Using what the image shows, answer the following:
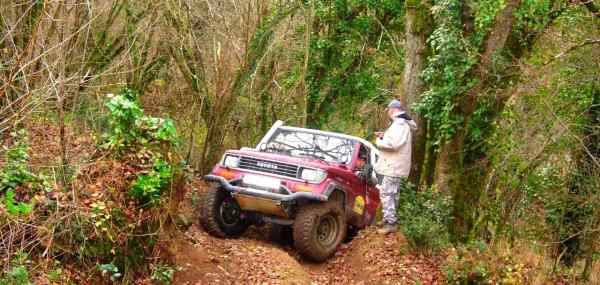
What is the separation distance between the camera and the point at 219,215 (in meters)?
10.4

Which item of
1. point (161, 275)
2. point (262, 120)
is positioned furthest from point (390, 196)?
point (262, 120)

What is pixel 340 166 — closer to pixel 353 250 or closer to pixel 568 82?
pixel 353 250

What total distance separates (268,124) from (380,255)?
7.01 metres

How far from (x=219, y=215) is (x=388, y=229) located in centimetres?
246

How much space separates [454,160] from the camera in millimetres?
11305

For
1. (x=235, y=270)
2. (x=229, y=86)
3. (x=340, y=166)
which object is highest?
(x=229, y=86)

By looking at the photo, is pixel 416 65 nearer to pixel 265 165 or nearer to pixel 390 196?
pixel 390 196

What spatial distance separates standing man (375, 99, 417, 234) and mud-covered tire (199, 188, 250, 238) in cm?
213

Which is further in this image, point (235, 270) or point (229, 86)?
point (229, 86)

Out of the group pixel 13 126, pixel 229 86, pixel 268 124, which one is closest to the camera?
pixel 13 126

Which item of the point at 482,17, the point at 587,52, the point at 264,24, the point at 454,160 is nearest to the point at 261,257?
the point at 454,160

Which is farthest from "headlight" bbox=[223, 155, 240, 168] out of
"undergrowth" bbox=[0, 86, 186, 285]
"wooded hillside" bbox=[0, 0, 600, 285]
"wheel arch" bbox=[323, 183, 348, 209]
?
"undergrowth" bbox=[0, 86, 186, 285]

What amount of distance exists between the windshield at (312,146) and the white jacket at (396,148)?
757mm

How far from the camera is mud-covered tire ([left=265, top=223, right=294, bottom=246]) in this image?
11.2 meters
